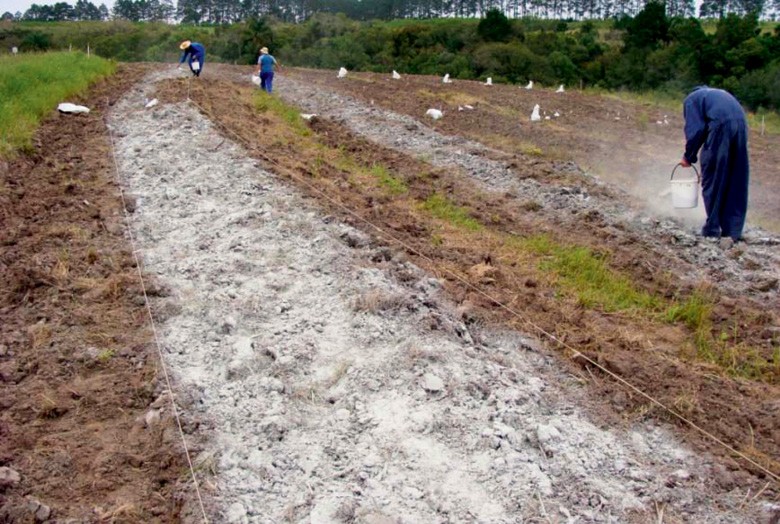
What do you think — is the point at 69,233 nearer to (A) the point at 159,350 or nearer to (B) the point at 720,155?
(A) the point at 159,350

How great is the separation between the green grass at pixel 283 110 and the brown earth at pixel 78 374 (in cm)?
506

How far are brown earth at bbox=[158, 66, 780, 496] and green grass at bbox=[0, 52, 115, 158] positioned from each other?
2833 millimetres

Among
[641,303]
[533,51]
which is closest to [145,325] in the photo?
[641,303]

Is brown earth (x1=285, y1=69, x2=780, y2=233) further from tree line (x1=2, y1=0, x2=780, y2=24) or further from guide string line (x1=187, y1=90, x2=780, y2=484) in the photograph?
tree line (x1=2, y1=0, x2=780, y2=24)

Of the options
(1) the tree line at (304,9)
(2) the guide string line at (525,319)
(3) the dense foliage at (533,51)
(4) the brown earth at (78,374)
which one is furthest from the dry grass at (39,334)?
(1) the tree line at (304,9)

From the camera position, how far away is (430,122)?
13633 millimetres

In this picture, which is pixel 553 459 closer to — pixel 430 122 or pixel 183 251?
pixel 183 251

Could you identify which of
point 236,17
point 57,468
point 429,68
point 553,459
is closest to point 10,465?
point 57,468

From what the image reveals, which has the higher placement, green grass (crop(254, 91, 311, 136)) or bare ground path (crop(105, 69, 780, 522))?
green grass (crop(254, 91, 311, 136))

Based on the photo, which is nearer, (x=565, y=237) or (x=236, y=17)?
(x=565, y=237)

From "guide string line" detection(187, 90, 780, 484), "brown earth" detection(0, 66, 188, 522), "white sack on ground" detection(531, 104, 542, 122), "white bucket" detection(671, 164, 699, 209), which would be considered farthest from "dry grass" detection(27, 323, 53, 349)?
"white sack on ground" detection(531, 104, 542, 122)

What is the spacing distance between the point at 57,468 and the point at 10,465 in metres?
0.23

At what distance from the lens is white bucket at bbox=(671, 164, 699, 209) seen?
724 cm

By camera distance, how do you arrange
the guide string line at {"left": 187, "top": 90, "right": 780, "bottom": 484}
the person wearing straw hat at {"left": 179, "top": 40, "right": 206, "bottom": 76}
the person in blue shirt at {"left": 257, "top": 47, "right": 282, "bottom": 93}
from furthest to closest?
1. the person wearing straw hat at {"left": 179, "top": 40, "right": 206, "bottom": 76}
2. the person in blue shirt at {"left": 257, "top": 47, "right": 282, "bottom": 93}
3. the guide string line at {"left": 187, "top": 90, "right": 780, "bottom": 484}
